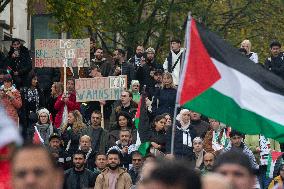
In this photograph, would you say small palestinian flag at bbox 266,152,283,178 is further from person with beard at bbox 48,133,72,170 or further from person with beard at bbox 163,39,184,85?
person with beard at bbox 163,39,184,85

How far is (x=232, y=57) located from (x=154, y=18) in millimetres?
25642

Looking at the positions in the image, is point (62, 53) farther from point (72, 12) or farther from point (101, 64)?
point (72, 12)

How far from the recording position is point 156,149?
18.4m

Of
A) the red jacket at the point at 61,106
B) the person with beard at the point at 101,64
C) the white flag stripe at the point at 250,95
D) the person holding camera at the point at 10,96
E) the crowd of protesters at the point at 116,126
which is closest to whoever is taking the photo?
the white flag stripe at the point at 250,95

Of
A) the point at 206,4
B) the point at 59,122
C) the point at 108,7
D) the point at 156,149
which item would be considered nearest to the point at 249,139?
the point at 156,149

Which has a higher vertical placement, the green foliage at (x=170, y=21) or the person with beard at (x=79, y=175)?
the green foliage at (x=170, y=21)

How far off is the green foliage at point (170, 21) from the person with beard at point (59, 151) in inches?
422

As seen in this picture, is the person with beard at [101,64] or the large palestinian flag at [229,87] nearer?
the large palestinian flag at [229,87]

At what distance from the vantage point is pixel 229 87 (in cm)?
1039

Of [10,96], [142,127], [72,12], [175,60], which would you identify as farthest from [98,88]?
[72,12]

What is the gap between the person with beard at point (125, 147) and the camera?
18.4 m

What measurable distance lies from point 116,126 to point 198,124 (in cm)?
191

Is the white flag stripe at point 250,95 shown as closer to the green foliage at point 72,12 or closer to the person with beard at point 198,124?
the person with beard at point 198,124

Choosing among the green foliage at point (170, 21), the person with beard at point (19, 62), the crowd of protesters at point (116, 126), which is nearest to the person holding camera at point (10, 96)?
the crowd of protesters at point (116, 126)
